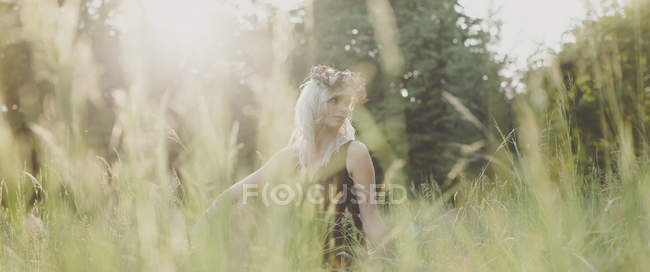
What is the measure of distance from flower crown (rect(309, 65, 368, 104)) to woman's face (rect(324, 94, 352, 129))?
61mm

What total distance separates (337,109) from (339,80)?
18 centimetres

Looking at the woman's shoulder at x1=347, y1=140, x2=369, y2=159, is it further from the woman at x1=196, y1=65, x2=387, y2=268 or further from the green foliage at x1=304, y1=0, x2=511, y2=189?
the green foliage at x1=304, y1=0, x2=511, y2=189

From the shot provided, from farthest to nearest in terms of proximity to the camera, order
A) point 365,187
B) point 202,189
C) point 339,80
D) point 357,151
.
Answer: point 339,80 → point 357,151 → point 365,187 → point 202,189

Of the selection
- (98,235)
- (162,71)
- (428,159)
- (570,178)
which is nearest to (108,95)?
(162,71)

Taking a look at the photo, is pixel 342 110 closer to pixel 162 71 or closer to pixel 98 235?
pixel 98 235

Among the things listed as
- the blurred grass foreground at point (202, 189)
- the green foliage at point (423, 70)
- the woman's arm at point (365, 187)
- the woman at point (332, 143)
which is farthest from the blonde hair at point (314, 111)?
the green foliage at point (423, 70)

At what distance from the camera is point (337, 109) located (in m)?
2.83

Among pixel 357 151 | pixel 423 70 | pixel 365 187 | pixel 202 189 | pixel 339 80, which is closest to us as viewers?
pixel 202 189

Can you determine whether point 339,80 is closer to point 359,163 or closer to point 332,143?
point 332,143

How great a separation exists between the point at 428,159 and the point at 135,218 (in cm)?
1083

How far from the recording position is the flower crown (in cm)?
281

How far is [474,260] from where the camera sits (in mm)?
1397

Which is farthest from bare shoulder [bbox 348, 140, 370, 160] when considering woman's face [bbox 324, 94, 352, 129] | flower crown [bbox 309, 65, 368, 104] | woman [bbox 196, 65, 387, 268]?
flower crown [bbox 309, 65, 368, 104]

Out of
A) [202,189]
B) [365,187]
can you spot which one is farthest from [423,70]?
[202,189]
